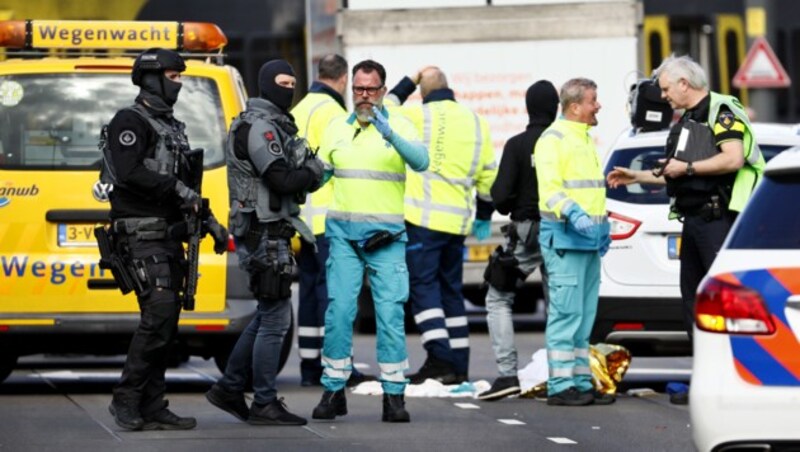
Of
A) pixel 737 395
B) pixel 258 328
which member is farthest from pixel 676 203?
pixel 737 395

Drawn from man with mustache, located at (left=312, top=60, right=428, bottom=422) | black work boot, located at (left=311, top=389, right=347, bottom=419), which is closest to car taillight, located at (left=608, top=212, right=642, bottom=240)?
man with mustache, located at (left=312, top=60, right=428, bottom=422)

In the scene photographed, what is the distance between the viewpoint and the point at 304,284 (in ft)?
41.3

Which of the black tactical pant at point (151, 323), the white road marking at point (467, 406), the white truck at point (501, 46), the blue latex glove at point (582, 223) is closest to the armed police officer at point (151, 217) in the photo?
the black tactical pant at point (151, 323)

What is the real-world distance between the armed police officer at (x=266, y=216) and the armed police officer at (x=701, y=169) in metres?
1.70

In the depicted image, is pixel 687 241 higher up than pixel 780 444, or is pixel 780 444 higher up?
pixel 687 241

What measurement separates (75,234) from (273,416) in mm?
1923

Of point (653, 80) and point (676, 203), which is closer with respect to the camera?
point (676, 203)

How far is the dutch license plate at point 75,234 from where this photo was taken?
11656 mm

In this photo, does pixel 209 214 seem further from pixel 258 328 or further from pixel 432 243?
pixel 432 243

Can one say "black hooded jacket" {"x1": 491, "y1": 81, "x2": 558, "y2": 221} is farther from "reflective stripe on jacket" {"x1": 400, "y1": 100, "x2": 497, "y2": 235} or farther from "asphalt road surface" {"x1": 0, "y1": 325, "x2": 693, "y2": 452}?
"asphalt road surface" {"x1": 0, "y1": 325, "x2": 693, "y2": 452}

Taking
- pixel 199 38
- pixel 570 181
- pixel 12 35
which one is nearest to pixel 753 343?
pixel 570 181

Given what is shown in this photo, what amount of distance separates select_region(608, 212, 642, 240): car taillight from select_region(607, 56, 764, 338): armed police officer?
1.34 m

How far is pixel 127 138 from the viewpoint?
9.94m

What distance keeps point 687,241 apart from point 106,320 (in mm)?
3125
